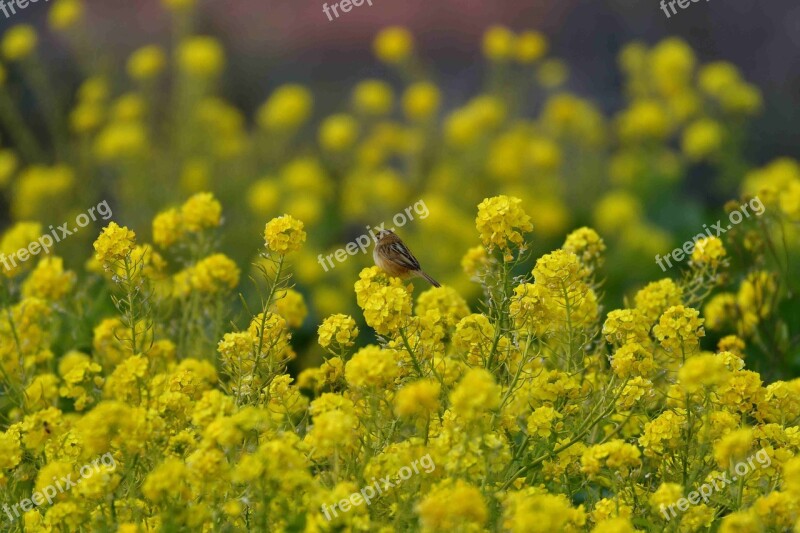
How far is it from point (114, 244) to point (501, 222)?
115 centimetres

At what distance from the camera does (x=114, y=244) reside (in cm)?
355

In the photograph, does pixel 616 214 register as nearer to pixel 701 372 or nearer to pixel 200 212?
pixel 200 212

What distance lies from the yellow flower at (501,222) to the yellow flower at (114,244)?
3.43 ft

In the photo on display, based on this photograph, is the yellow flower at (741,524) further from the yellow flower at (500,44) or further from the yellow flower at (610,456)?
A: the yellow flower at (500,44)

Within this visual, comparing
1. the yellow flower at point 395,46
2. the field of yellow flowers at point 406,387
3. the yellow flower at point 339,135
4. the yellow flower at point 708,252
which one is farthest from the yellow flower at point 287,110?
the yellow flower at point 708,252

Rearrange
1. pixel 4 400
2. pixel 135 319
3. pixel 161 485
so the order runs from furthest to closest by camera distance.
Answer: pixel 4 400, pixel 135 319, pixel 161 485

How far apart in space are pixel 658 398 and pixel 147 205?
17.5ft

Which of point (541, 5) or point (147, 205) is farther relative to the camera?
point (541, 5)

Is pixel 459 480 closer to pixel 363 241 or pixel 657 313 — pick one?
pixel 657 313

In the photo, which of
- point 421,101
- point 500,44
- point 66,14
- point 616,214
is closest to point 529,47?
point 500,44

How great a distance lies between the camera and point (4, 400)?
4461 mm

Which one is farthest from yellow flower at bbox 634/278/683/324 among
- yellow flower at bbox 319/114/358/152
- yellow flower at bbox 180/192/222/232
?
yellow flower at bbox 319/114/358/152

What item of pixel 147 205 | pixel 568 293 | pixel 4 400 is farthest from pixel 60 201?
pixel 568 293

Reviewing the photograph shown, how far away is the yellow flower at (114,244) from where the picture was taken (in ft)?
11.6
